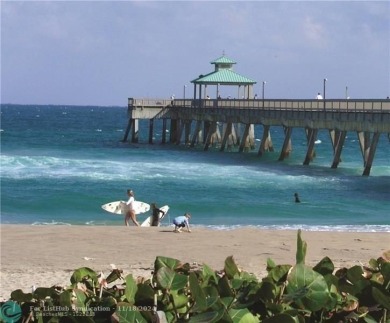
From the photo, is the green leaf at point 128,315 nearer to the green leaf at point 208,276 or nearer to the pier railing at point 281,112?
the green leaf at point 208,276

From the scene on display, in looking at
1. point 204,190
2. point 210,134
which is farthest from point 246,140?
point 204,190

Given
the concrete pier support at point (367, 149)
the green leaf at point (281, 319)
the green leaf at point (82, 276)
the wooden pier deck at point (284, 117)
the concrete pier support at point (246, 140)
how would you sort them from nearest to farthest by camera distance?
the green leaf at point (281, 319) → the green leaf at point (82, 276) → the wooden pier deck at point (284, 117) → the concrete pier support at point (367, 149) → the concrete pier support at point (246, 140)

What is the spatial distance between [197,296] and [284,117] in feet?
141

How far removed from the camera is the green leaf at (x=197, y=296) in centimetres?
356

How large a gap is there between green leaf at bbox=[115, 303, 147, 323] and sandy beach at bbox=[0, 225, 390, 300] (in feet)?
31.2

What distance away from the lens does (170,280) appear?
373cm

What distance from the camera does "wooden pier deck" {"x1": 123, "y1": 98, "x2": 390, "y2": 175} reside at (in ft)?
125

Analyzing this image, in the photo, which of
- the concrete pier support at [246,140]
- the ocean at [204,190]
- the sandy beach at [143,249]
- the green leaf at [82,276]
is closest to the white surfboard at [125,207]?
the ocean at [204,190]

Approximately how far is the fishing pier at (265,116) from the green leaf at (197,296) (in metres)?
33.0

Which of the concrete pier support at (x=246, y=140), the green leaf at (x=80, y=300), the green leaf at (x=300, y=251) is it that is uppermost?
the green leaf at (x=300, y=251)

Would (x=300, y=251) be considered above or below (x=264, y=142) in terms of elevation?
above

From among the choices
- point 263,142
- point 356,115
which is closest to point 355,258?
point 356,115

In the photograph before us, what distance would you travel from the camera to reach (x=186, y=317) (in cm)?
372

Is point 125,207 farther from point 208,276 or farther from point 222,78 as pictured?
point 222,78
